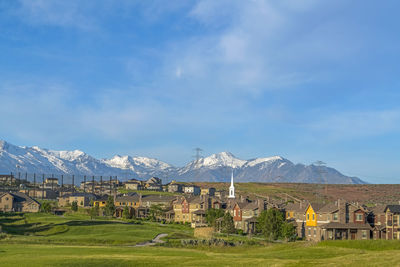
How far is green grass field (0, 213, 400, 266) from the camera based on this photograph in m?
44.3

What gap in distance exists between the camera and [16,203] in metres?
158

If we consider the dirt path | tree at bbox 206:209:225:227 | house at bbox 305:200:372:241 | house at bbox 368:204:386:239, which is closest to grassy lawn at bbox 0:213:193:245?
the dirt path

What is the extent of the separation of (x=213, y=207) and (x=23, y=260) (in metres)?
87.6

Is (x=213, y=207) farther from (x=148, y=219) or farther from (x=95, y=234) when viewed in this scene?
(x=95, y=234)

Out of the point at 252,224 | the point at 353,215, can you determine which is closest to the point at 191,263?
the point at 353,215

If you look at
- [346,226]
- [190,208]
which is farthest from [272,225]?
[190,208]

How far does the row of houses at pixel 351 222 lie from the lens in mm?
89562

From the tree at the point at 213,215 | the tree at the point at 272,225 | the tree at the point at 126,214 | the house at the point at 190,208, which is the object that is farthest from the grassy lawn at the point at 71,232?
the house at the point at 190,208

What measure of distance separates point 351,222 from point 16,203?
110 m

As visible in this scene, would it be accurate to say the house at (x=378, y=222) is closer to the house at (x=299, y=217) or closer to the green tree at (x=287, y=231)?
the house at (x=299, y=217)

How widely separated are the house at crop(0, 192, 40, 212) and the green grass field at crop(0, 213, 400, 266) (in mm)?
34536

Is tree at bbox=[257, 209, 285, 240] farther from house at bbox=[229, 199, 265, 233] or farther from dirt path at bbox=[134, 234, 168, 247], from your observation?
dirt path at bbox=[134, 234, 168, 247]

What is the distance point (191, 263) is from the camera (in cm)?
4516

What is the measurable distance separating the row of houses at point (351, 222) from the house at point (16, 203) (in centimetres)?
9840
